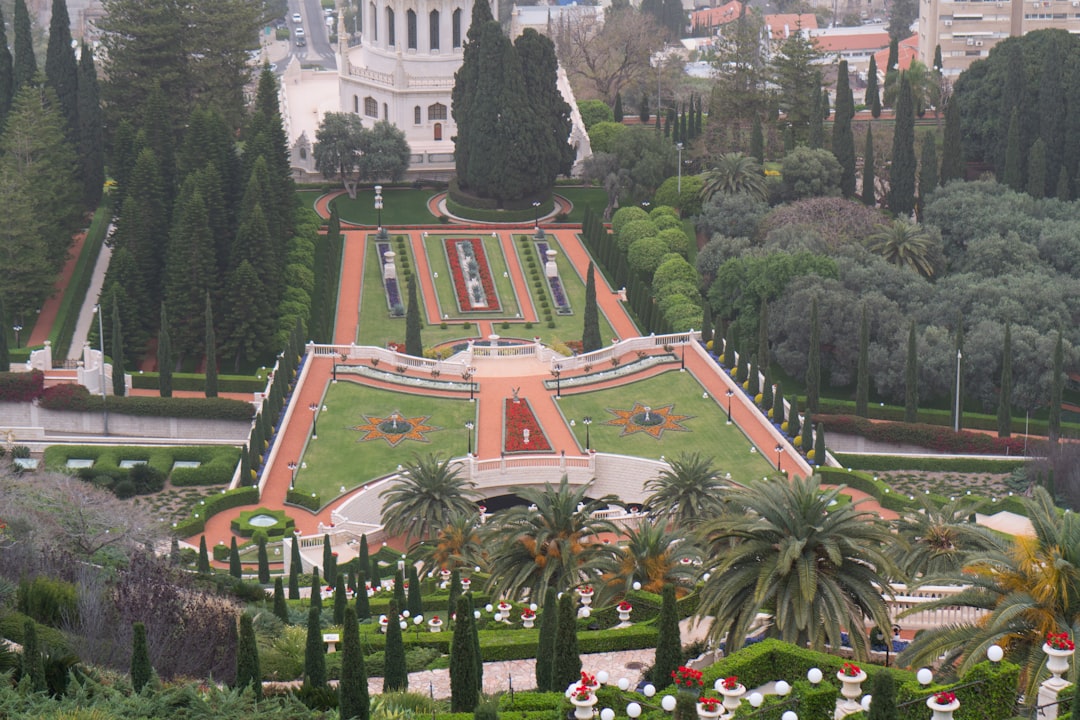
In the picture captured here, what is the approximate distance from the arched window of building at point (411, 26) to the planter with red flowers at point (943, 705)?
354 ft

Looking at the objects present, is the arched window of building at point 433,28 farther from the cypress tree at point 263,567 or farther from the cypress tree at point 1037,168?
the cypress tree at point 263,567

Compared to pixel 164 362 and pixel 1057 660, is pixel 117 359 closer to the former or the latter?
pixel 164 362

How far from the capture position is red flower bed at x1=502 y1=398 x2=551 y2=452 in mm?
107375

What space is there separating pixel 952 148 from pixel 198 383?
2014 inches

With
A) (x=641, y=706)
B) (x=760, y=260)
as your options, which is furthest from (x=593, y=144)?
(x=641, y=706)

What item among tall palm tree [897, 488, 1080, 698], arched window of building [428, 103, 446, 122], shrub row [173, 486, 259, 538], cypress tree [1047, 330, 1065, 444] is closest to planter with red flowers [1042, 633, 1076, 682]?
tall palm tree [897, 488, 1080, 698]

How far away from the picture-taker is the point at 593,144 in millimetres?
152625

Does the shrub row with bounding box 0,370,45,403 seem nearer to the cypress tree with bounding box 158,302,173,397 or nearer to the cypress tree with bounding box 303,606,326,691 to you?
the cypress tree with bounding box 158,302,173,397

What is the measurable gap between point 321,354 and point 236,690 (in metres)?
61.3

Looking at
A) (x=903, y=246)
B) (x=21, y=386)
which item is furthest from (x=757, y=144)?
(x=21, y=386)

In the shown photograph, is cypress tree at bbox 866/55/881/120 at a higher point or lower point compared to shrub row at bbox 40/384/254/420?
higher

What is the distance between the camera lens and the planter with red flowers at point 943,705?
2078 inches

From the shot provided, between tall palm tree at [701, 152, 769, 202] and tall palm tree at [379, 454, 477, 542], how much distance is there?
47978mm

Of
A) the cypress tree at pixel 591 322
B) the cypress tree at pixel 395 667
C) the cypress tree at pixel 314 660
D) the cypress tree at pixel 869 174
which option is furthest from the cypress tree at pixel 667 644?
the cypress tree at pixel 869 174
